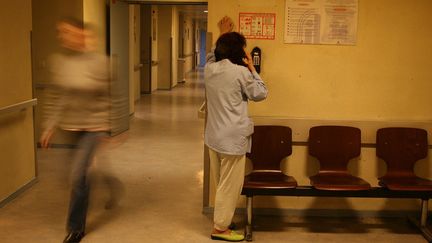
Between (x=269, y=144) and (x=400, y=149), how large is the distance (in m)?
1.07

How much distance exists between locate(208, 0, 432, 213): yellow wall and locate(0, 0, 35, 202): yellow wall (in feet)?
5.83

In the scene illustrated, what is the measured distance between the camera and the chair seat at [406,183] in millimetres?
3891

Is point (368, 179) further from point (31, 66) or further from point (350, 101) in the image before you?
point (31, 66)

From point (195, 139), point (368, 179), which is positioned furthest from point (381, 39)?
point (195, 139)

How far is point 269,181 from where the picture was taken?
3980 millimetres

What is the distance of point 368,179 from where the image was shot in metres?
4.46

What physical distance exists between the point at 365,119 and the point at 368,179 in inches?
20.4

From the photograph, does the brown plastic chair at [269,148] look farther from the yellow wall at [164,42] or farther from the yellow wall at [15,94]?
the yellow wall at [164,42]

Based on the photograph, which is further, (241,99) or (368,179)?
(368,179)

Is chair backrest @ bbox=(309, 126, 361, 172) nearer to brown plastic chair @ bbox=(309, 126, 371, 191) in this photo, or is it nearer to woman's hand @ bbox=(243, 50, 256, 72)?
brown plastic chair @ bbox=(309, 126, 371, 191)

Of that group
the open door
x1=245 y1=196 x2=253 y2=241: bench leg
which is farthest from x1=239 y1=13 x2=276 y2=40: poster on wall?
the open door

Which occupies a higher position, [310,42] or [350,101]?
A: [310,42]

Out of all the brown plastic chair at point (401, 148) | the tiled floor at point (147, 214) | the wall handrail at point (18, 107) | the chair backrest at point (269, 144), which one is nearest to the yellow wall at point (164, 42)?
the tiled floor at point (147, 214)

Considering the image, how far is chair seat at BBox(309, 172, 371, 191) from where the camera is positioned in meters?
3.86
